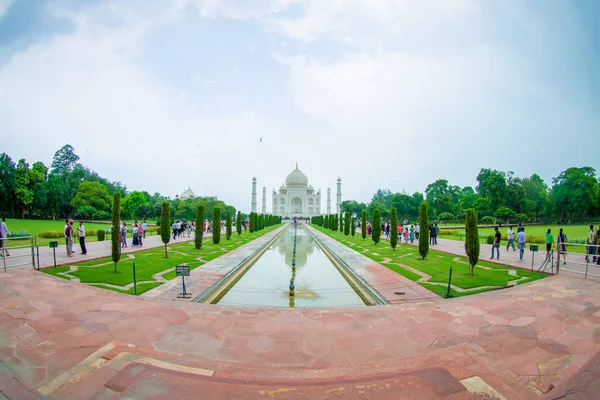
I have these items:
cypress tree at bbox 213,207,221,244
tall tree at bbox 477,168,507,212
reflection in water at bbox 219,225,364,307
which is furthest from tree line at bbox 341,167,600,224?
reflection in water at bbox 219,225,364,307

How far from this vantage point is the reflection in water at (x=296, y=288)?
19.8 feet

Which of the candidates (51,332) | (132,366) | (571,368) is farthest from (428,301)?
(51,332)

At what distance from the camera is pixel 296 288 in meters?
7.20

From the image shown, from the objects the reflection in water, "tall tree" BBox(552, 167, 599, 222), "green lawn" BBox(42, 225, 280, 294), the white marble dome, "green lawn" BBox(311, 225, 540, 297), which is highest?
the white marble dome

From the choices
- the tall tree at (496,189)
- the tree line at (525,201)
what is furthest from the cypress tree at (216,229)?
the tall tree at (496,189)

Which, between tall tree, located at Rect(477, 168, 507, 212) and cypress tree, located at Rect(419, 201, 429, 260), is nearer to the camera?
cypress tree, located at Rect(419, 201, 429, 260)

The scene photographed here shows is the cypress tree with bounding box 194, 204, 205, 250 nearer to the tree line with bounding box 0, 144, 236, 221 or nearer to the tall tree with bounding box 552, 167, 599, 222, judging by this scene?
the tree line with bounding box 0, 144, 236, 221

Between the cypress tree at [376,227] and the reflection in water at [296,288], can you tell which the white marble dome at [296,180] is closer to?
the cypress tree at [376,227]

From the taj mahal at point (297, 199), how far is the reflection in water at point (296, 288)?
64822 millimetres

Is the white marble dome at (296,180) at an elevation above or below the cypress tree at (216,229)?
above

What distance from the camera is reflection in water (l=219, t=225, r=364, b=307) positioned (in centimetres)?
605

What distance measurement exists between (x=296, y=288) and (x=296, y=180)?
7027 centimetres

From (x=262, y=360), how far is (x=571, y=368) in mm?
2943

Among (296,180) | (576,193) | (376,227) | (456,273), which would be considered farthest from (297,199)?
(456,273)
